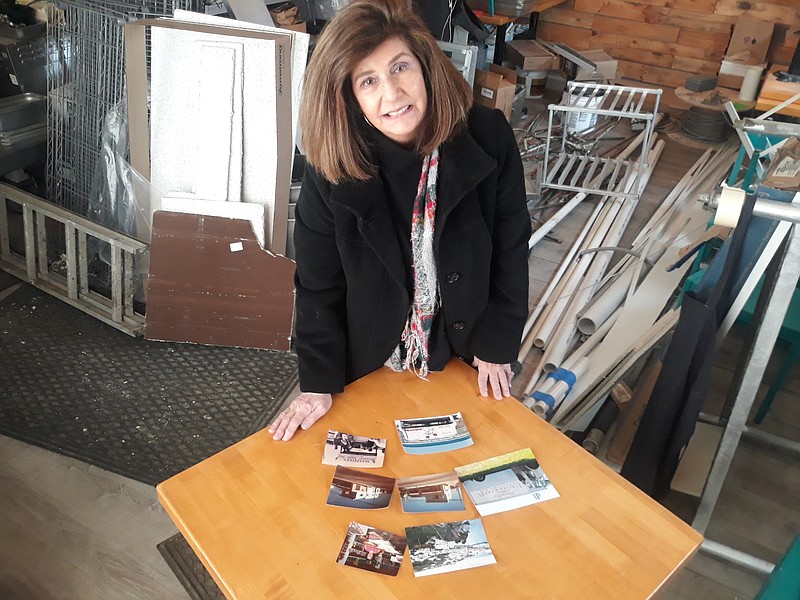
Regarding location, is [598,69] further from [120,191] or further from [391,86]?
[391,86]

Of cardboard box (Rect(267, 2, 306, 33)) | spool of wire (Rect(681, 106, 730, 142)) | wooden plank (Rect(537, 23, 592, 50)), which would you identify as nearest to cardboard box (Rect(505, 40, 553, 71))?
wooden plank (Rect(537, 23, 592, 50))

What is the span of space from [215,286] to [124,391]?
539mm

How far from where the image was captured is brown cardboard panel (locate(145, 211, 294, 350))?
287 cm

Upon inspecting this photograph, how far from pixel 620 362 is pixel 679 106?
13.9 ft

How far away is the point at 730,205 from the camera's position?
Result: 5.23 ft

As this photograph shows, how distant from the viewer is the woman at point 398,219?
1.29 m

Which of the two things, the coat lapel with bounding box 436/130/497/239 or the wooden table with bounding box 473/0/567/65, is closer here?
the coat lapel with bounding box 436/130/497/239

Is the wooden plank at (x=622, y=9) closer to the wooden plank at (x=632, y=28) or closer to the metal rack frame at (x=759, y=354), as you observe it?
the wooden plank at (x=632, y=28)

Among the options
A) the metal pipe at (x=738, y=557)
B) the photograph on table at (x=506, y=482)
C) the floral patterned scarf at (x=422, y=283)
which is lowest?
the metal pipe at (x=738, y=557)

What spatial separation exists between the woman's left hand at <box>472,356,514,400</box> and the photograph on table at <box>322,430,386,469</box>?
0.91ft

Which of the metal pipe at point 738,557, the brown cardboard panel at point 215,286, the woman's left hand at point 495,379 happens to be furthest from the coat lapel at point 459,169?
the brown cardboard panel at point 215,286

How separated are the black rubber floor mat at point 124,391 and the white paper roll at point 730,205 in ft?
5.60

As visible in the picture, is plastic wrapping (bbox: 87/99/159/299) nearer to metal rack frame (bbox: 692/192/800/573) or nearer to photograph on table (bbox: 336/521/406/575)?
photograph on table (bbox: 336/521/406/575)

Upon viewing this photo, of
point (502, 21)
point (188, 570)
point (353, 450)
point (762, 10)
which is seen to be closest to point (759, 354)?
point (353, 450)
